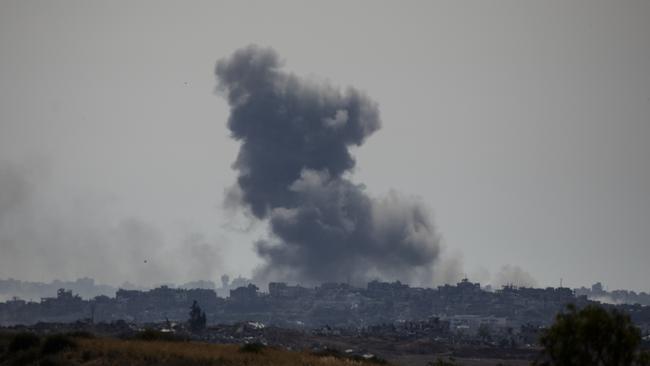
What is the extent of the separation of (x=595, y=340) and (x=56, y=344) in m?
33.9

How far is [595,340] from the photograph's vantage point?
27.0 metres

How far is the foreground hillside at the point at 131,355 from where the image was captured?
43.5 metres

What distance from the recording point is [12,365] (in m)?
46.6

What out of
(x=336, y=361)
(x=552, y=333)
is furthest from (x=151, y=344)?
(x=552, y=333)

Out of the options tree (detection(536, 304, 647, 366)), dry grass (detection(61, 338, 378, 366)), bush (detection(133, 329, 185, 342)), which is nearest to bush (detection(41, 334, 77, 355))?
dry grass (detection(61, 338, 378, 366))

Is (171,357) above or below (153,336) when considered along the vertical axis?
below

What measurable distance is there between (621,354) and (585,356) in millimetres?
1178

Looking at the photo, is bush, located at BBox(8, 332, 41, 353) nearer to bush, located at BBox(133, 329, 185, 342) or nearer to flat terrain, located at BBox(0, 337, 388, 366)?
flat terrain, located at BBox(0, 337, 388, 366)

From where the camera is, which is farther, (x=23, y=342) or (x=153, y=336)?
(x=153, y=336)

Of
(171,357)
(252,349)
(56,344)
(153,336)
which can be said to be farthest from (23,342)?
(252,349)

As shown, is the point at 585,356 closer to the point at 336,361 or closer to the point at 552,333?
the point at 552,333

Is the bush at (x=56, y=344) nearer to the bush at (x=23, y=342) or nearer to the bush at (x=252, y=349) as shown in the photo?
the bush at (x=23, y=342)

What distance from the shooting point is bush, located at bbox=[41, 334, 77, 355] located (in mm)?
48072

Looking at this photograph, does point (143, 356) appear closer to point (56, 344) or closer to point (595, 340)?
point (56, 344)
